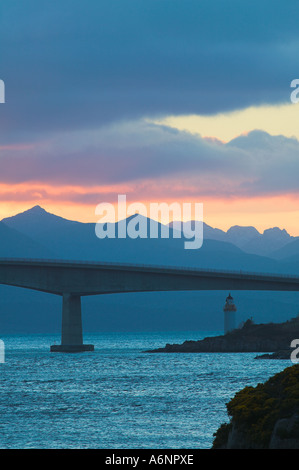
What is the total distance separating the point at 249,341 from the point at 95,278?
3365 cm

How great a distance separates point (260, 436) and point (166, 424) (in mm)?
18217

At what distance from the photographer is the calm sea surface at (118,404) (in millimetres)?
44406

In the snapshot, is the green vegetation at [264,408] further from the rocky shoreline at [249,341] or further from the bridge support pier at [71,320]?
the rocky shoreline at [249,341]

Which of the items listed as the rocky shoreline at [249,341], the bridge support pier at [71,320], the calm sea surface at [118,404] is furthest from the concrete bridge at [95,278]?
the calm sea surface at [118,404]

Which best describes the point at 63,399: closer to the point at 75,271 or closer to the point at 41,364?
Result: the point at 41,364

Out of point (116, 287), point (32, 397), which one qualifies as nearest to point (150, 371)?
point (32, 397)

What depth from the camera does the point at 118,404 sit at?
204ft

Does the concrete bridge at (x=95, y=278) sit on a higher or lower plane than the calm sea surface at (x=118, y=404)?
higher

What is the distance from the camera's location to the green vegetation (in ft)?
106

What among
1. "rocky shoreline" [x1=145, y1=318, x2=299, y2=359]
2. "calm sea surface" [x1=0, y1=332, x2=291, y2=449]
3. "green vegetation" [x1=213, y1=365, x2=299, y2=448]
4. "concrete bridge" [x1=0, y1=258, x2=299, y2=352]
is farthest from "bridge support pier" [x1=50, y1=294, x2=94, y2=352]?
"green vegetation" [x1=213, y1=365, x2=299, y2=448]

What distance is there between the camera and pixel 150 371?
96938mm

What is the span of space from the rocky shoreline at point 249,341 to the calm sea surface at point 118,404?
142 feet

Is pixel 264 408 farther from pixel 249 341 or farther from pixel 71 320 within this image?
pixel 249 341
